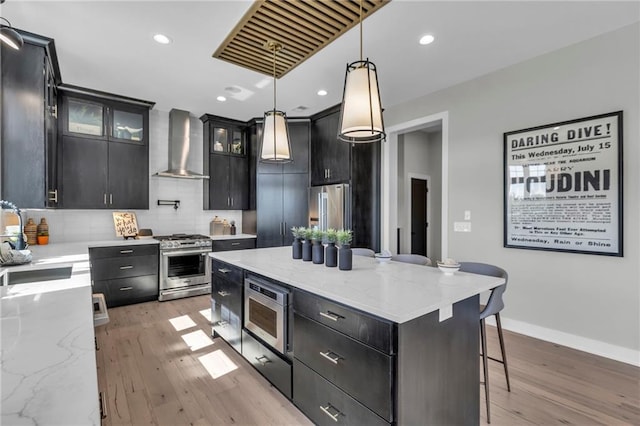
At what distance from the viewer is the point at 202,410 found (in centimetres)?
204

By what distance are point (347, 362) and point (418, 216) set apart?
492 centimetres

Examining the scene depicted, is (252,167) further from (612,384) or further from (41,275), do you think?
(612,384)

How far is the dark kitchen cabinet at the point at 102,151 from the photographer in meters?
3.99

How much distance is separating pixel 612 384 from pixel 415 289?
200 centimetres

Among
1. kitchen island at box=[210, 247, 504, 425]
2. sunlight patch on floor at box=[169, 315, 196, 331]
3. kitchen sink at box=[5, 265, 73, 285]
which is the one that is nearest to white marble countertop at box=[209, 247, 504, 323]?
kitchen island at box=[210, 247, 504, 425]

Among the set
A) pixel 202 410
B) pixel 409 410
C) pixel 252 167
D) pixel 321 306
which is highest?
pixel 252 167

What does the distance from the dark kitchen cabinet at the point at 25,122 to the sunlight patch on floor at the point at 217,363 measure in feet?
6.44

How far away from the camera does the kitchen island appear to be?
1.36m

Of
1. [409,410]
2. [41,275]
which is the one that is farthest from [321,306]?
[41,275]

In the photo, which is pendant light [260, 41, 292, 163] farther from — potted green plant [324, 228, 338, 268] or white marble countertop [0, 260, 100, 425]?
white marble countertop [0, 260, 100, 425]

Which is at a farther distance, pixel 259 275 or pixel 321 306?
pixel 259 275

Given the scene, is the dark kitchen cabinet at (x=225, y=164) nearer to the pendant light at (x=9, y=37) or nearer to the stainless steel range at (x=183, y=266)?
the stainless steel range at (x=183, y=266)

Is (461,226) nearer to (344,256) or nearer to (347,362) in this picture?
(344,256)

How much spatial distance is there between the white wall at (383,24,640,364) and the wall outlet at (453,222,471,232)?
60mm
